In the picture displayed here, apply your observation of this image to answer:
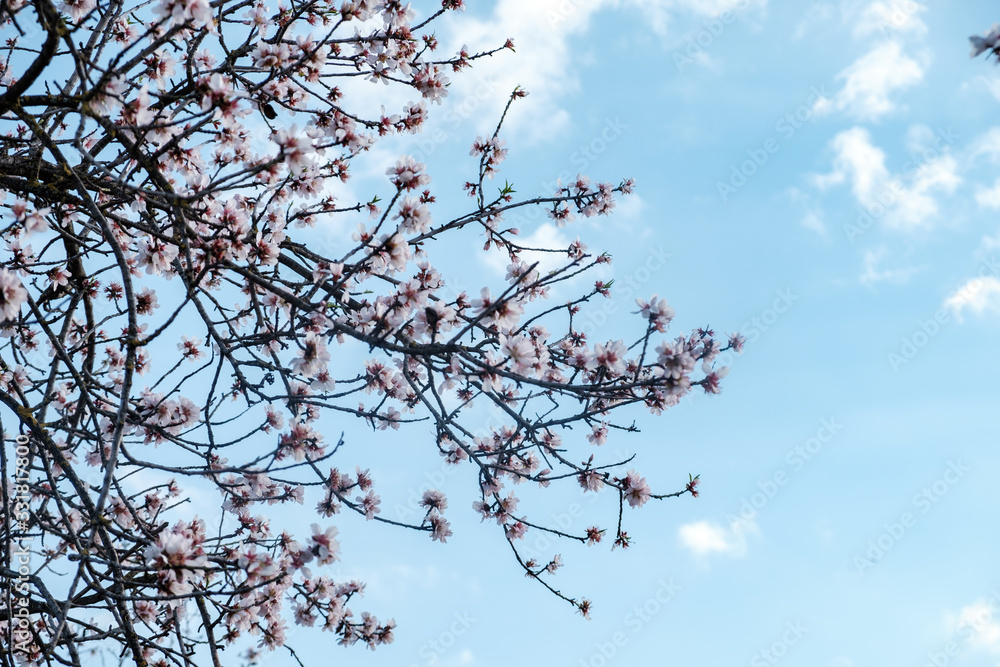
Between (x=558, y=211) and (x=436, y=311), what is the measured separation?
237 cm

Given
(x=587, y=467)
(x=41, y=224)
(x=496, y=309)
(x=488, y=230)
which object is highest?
(x=488, y=230)

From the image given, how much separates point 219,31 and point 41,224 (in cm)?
196

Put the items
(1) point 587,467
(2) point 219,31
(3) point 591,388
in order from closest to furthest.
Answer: (3) point 591,388
(1) point 587,467
(2) point 219,31

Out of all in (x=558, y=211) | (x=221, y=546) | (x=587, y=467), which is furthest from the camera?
(x=558, y=211)

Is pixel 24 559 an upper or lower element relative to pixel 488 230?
lower

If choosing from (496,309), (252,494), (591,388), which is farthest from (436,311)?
(252,494)

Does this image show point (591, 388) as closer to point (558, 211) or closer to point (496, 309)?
point (496, 309)

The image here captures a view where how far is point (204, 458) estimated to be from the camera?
3965 millimetres

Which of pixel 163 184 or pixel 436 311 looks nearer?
pixel 436 311

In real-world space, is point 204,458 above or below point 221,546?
above

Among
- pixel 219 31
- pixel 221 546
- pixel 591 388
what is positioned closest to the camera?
pixel 591 388

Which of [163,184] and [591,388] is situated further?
[163,184]

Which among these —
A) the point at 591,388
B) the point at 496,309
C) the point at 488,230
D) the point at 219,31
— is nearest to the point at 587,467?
the point at 591,388

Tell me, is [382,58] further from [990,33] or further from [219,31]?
[990,33]
